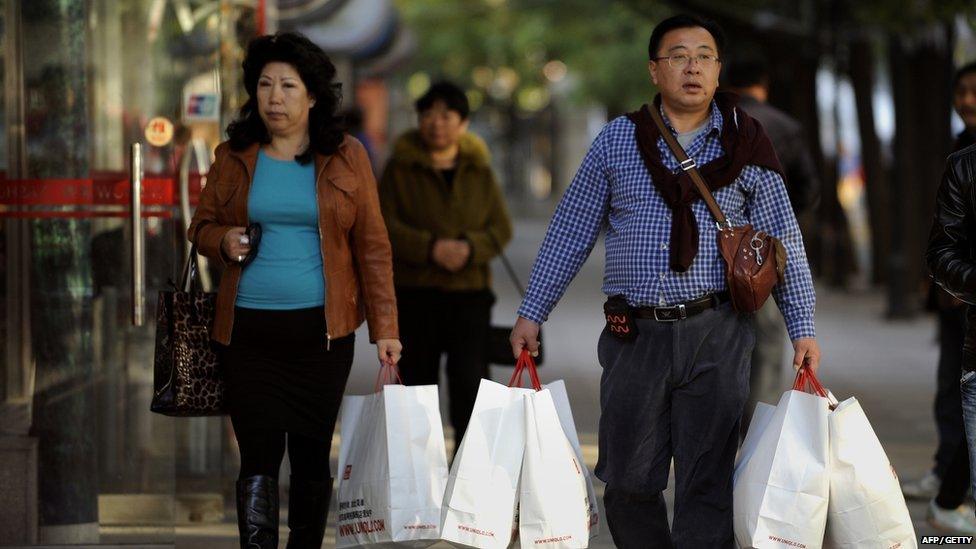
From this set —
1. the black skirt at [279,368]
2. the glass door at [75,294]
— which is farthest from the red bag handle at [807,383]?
the glass door at [75,294]

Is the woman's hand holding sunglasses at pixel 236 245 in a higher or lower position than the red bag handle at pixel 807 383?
higher

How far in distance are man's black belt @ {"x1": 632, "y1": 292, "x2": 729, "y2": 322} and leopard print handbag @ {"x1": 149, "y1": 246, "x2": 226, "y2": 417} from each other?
1.44 m

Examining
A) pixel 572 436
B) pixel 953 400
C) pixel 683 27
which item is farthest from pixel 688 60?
pixel 953 400

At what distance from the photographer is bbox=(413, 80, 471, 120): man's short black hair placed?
24.4 feet

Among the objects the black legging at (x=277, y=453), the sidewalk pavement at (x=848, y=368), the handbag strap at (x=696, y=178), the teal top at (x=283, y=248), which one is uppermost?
the handbag strap at (x=696, y=178)

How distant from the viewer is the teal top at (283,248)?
5336 millimetres

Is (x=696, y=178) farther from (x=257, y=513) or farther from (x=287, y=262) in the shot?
(x=257, y=513)

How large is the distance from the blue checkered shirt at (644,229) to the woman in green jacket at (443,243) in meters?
2.03

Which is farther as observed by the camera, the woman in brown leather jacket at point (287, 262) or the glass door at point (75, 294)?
the glass door at point (75, 294)

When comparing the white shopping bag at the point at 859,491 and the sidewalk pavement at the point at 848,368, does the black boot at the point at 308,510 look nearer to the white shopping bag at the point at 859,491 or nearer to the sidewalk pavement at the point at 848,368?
the sidewalk pavement at the point at 848,368

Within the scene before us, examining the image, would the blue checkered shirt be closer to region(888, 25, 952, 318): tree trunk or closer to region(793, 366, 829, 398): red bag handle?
region(793, 366, 829, 398): red bag handle

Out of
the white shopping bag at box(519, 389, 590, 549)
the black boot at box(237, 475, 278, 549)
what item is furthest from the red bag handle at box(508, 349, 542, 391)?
the black boot at box(237, 475, 278, 549)

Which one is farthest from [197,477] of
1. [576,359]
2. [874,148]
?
[874,148]

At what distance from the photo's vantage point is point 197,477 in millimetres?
7430
